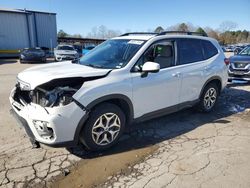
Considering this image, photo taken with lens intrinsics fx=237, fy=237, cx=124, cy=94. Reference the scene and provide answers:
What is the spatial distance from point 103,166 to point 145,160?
63 centimetres

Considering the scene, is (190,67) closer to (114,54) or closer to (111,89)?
(114,54)

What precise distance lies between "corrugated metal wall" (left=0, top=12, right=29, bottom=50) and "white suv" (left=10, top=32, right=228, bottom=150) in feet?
91.3

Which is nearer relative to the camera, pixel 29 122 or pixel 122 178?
pixel 122 178

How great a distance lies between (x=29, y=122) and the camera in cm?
328

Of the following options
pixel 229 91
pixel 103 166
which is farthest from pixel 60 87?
pixel 229 91

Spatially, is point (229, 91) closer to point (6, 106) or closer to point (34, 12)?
point (6, 106)

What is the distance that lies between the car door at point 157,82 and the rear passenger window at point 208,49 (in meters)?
1.16

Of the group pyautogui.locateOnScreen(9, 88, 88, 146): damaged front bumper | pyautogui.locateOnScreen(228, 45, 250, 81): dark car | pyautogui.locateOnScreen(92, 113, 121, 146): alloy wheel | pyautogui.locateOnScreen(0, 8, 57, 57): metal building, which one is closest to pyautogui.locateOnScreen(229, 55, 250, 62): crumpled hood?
pyautogui.locateOnScreen(228, 45, 250, 81): dark car

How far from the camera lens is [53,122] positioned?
10.1 feet

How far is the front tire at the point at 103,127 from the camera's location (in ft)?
11.4

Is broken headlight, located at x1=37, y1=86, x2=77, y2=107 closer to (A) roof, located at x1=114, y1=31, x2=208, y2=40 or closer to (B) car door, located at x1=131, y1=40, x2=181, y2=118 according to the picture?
(B) car door, located at x1=131, y1=40, x2=181, y2=118

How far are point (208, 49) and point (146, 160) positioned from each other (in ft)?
10.7

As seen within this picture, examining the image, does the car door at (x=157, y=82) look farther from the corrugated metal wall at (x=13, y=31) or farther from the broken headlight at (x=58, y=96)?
the corrugated metal wall at (x=13, y=31)

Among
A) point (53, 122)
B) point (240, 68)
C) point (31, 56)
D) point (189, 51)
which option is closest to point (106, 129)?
point (53, 122)
